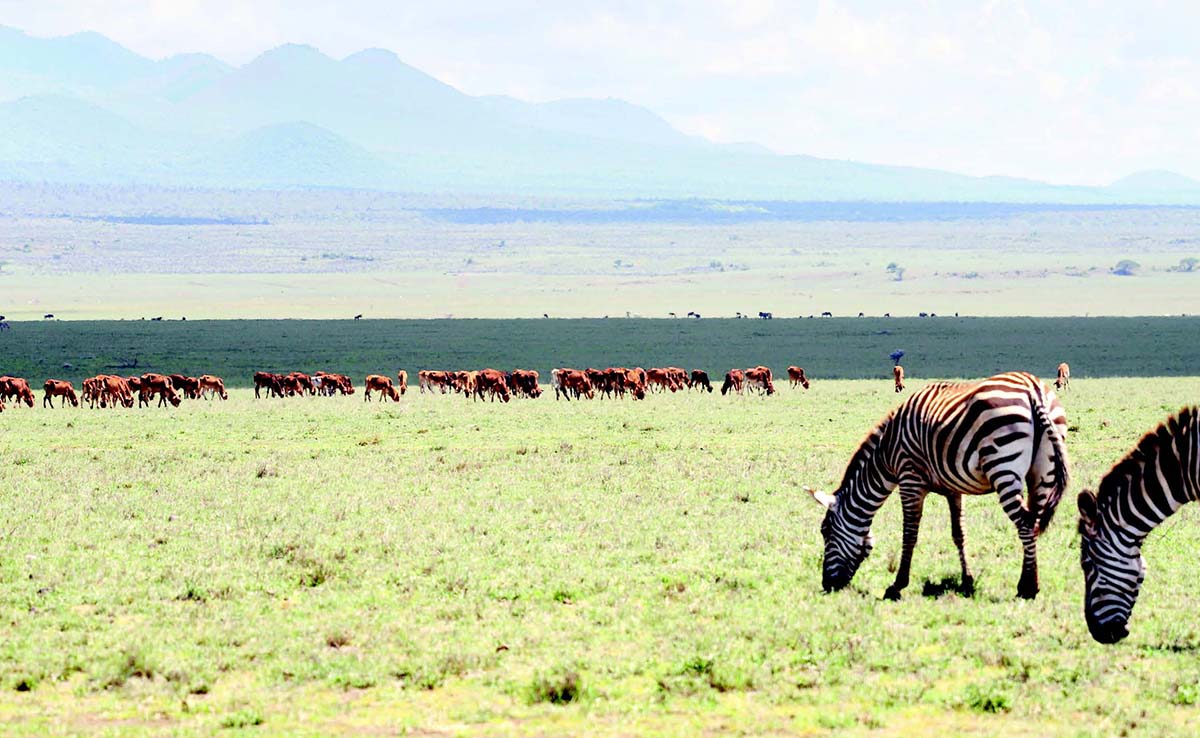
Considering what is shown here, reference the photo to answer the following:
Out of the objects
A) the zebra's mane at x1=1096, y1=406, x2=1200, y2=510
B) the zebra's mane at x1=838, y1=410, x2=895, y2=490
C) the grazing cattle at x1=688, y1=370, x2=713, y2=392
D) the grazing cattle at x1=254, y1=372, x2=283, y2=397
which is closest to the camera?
the zebra's mane at x1=1096, y1=406, x2=1200, y2=510

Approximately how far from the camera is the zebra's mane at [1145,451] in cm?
1010

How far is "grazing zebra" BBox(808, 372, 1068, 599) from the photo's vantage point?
1166 cm

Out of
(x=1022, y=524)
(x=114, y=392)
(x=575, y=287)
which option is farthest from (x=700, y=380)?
(x=575, y=287)

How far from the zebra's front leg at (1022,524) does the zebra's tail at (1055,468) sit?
11 centimetres

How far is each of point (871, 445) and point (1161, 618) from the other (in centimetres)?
281

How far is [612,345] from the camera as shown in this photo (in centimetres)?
7844

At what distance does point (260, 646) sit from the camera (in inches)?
430

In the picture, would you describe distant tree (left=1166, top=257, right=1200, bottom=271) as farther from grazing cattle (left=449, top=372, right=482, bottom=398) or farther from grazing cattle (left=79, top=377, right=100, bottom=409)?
grazing cattle (left=79, top=377, right=100, bottom=409)

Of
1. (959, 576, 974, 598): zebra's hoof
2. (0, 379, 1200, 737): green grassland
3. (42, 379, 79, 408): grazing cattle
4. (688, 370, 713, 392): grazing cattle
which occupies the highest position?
(688, 370, 713, 392): grazing cattle

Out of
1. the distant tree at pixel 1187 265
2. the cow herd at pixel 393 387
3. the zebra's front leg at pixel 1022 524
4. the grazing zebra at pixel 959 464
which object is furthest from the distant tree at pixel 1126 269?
the zebra's front leg at pixel 1022 524

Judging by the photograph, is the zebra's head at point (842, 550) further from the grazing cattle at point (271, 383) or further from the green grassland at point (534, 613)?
the grazing cattle at point (271, 383)

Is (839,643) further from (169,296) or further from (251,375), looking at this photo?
(169,296)

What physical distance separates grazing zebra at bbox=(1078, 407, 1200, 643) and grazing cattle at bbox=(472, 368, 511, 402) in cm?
3532

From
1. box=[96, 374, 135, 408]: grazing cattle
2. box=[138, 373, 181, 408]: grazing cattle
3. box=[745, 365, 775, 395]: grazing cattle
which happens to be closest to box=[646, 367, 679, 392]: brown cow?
box=[745, 365, 775, 395]: grazing cattle
